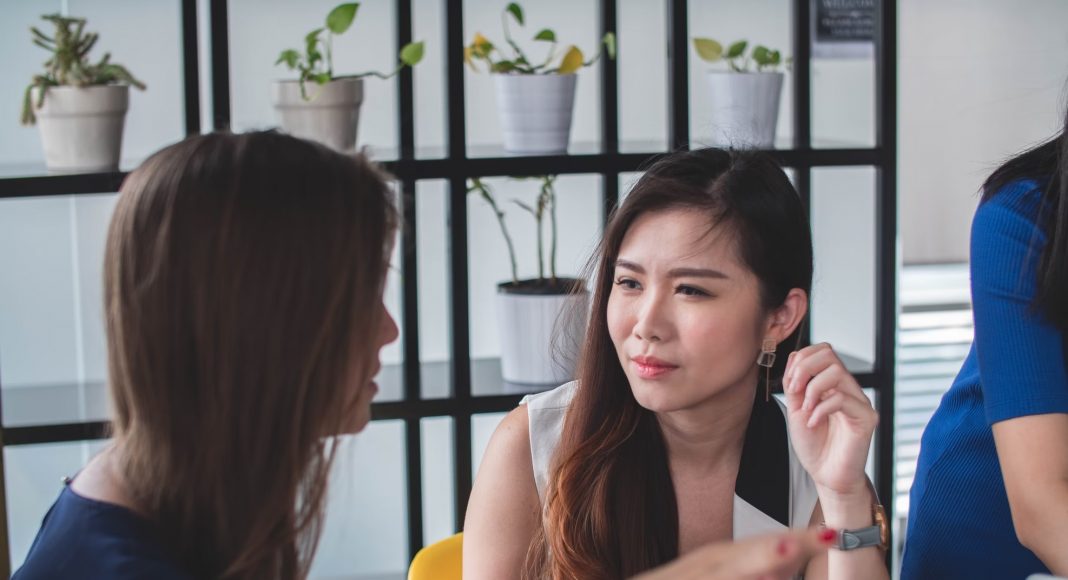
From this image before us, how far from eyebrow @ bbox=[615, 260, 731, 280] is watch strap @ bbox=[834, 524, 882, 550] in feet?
1.16

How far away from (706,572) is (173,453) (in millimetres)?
512

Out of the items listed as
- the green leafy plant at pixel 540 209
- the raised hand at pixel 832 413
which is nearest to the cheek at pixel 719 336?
the raised hand at pixel 832 413

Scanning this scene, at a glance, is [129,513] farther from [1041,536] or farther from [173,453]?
[1041,536]

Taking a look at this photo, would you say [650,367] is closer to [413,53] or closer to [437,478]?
[413,53]

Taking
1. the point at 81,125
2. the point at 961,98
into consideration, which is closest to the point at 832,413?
the point at 81,125

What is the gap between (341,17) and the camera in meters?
2.27

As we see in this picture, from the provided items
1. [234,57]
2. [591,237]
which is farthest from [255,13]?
[591,237]

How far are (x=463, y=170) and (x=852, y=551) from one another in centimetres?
116

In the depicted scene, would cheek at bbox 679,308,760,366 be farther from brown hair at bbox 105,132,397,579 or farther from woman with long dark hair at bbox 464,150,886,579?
brown hair at bbox 105,132,397,579

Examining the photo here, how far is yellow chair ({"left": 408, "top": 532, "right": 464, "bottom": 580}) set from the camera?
166 centimetres

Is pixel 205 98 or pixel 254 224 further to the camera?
pixel 205 98

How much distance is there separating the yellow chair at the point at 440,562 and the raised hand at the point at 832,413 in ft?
1.63

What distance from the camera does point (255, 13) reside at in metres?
2.62

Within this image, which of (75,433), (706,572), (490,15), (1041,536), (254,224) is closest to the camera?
(706,572)
